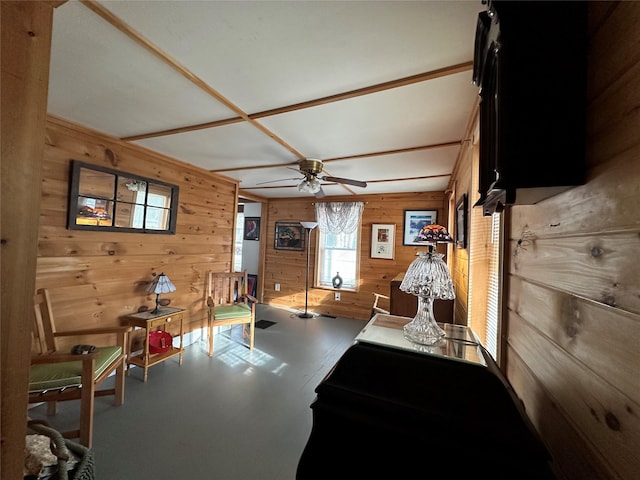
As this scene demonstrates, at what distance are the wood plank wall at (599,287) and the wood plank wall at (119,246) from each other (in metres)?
2.88

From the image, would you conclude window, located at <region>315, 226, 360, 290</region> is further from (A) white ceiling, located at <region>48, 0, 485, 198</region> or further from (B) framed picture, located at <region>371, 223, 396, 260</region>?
(A) white ceiling, located at <region>48, 0, 485, 198</region>

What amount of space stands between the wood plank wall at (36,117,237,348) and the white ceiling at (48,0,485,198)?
29 cm

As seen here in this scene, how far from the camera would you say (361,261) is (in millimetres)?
4531

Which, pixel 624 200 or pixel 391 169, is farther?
pixel 391 169

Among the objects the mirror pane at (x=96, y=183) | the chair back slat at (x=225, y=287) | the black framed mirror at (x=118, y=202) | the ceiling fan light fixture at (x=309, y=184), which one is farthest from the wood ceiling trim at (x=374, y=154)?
the chair back slat at (x=225, y=287)

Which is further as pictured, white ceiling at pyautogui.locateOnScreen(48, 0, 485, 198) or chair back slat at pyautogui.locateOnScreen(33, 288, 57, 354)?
chair back slat at pyautogui.locateOnScreen(33, 288, 57, 354)

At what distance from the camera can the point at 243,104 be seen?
1602 millimetres

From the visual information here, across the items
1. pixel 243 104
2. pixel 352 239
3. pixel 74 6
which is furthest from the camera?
pixel 352 239

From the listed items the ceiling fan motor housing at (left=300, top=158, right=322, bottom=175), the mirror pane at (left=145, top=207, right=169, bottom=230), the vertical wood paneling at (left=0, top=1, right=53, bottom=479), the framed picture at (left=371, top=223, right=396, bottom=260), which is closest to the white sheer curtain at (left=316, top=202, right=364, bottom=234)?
the framed picture at (left=371, top=223, right=396, bottom=260)

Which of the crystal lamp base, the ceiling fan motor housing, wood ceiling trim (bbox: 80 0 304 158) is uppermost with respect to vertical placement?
wood ceiling trim (bbox: 80 0 304 158)

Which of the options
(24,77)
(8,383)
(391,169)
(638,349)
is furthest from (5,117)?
(391,169)

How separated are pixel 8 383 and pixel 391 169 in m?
3.06

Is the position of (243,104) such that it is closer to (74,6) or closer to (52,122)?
(74,6)

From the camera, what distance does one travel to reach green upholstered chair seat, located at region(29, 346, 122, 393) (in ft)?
4.98
